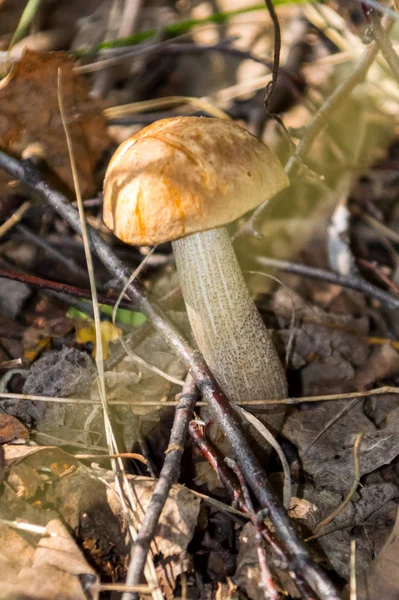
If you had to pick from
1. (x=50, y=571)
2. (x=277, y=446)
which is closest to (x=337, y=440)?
(x=277, y=446)

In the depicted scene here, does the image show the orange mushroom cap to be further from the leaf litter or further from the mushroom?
the leaf litter

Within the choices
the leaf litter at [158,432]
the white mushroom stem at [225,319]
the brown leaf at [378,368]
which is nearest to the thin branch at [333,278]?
the leaf litter at [158,432]

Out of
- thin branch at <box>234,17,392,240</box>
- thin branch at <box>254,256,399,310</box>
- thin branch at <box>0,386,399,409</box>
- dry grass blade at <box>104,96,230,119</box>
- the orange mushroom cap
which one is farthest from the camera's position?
dry grass blade at <box>104,96,230,119</box>

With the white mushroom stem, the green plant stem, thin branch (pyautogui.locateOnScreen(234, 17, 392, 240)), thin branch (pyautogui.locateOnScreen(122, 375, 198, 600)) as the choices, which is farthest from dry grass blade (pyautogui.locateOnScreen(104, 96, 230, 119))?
thin branch (pyautogui.locateOnScreen(122, 375, 198, 600))

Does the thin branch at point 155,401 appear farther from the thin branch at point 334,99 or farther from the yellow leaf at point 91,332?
the thin branch at point 334,99

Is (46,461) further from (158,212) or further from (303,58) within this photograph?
(303,58)

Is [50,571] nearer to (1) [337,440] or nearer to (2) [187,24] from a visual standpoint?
(1) [337,440]
